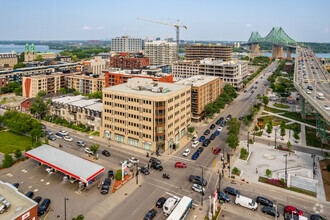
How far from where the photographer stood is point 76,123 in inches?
3494

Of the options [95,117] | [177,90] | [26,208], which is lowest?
[26,208]

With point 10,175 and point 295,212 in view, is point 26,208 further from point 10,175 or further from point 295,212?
point 295,212

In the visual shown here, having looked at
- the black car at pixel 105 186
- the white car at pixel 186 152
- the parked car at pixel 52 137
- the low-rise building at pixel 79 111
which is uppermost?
the low-rise building at pixel 79 111

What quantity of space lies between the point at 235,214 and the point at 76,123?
6680 cm

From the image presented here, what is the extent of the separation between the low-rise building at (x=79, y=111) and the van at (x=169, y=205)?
45864mm

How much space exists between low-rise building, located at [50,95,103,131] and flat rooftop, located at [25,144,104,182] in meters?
22.6

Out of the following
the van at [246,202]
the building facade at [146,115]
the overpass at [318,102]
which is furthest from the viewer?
the overpass at [318,102]

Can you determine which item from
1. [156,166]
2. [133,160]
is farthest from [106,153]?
[156,166]

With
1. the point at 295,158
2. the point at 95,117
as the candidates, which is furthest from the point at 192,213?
the point at 95,117

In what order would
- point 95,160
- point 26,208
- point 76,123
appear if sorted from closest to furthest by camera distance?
point 26,208
point 95,160
point 76,123

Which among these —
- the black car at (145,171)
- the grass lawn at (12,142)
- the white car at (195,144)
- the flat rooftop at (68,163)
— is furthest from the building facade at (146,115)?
the grass lawn at (12,142)

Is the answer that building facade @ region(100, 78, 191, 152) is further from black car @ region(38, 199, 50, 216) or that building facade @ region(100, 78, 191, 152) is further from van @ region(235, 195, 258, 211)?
black car @ region(38, 199, 50, 216)

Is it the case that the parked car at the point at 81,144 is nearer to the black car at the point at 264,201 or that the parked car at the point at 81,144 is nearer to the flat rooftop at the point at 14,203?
the flat rooftop at the point at 14,203

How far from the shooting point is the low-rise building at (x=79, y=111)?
8294cm
